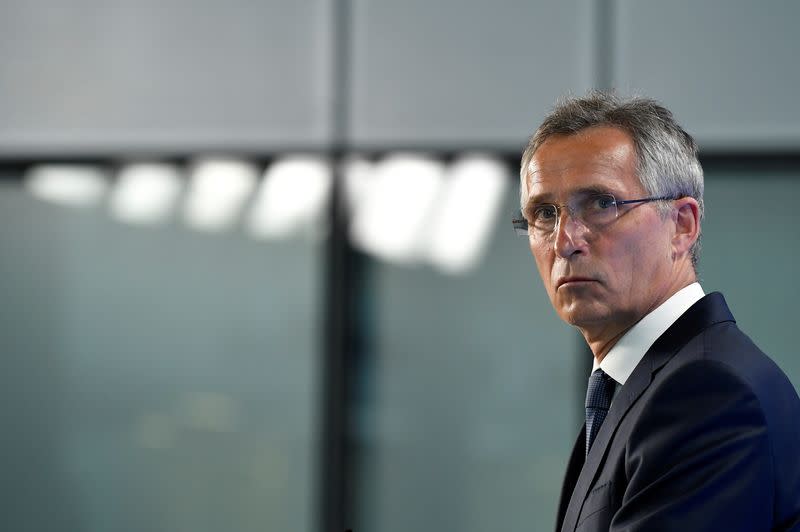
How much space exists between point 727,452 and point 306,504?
3.61 meters

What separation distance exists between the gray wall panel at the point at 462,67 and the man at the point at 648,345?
8.62ft

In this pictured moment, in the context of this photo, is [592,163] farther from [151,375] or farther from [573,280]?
[151,375]

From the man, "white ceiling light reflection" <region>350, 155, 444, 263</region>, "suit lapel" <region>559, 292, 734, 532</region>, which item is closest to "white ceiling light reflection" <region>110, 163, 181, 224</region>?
"white ceiling light reflection" <region>350, 155, 444, 263</region>

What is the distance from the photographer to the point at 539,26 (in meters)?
4.48

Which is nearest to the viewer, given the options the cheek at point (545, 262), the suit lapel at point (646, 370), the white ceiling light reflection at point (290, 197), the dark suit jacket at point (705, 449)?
the dark suit jacket at point (705, 449)

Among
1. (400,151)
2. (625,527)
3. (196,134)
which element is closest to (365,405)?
(400,151)

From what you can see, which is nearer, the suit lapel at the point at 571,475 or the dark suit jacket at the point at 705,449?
the dark suit jacket at the point at 705,449

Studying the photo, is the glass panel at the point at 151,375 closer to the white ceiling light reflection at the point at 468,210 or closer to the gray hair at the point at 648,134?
the white ceiling light reflection at the point at 468,210

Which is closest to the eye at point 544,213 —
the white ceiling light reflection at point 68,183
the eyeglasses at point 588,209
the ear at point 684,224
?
the eyeglasses at point 588,209

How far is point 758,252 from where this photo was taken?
4305 millimetres

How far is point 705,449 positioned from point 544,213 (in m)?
0.58

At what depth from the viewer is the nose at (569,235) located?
1679mm

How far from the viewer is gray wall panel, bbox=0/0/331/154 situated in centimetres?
464

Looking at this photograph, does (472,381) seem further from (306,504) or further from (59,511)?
(59,511)
